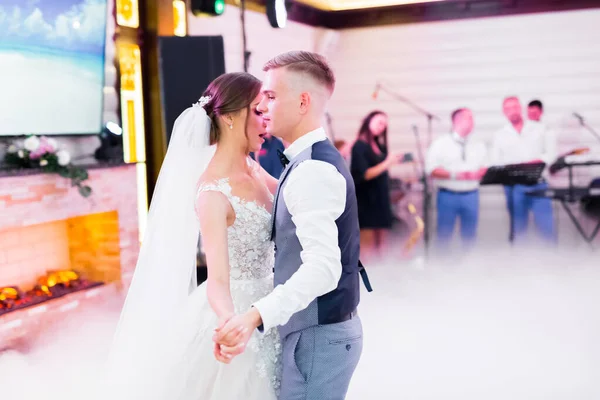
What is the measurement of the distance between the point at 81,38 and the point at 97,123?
636 millimetres

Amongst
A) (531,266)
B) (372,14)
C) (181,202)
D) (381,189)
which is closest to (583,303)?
(531,266)

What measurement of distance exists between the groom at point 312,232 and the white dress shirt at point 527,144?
647 centimetres

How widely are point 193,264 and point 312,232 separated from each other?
605mm

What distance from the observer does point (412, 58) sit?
8.64m

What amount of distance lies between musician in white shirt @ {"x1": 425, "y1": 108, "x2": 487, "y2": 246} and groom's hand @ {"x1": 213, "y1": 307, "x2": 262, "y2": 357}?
6.16 m

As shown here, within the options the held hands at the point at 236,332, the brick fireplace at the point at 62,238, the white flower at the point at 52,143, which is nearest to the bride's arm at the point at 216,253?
the held hands at the point at 236,332

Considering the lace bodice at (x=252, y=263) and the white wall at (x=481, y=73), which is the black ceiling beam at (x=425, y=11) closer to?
the white wall at (x=481, y=73)

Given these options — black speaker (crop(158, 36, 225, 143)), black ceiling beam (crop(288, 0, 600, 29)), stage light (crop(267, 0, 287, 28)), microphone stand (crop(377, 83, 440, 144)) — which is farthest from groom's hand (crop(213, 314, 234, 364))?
microphone stand (crop(377, 83, 440, 144))

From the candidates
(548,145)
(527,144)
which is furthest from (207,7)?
(548,145)

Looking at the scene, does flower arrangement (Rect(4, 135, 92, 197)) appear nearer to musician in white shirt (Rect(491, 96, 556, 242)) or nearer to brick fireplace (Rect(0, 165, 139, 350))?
brick fireplace (Rect(0, 165, 139, 350))

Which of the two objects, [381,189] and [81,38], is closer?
[81,38]

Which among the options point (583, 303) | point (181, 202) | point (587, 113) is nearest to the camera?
Answer: point (181, 202)

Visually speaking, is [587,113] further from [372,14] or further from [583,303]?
[583,303]

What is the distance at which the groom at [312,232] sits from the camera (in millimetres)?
1602
